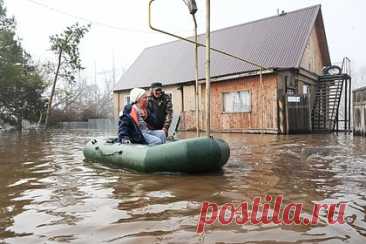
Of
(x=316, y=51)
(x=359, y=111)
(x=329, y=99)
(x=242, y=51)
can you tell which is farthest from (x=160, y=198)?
(x=316, y=51)

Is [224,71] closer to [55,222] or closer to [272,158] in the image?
[272,158]

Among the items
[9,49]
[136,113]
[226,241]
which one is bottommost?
[226,241]

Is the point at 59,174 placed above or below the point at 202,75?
below

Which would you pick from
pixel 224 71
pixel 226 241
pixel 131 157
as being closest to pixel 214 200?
pixel 226 241

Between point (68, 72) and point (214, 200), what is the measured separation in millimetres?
27663

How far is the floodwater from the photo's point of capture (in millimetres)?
3000

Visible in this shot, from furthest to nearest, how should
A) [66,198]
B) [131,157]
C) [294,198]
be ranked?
1. [131,157]
2. [66,198]
3. [294,198]

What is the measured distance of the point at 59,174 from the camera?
20.1 ft

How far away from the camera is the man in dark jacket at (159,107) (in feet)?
22.1

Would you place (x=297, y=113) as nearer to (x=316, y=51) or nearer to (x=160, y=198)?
(x=316, y=51)

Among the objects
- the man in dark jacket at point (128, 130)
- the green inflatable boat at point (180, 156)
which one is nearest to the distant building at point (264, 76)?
the man in dark jacket at point (128, 130)

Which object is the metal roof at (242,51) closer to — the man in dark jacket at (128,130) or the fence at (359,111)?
the fence at (359,111)

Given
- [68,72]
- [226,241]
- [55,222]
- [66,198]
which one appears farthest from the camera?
[68,72]

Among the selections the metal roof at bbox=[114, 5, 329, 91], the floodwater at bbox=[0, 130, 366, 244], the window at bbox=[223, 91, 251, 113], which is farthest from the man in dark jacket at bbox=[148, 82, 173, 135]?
the window at bbox=[223, 91, 251, 113]
